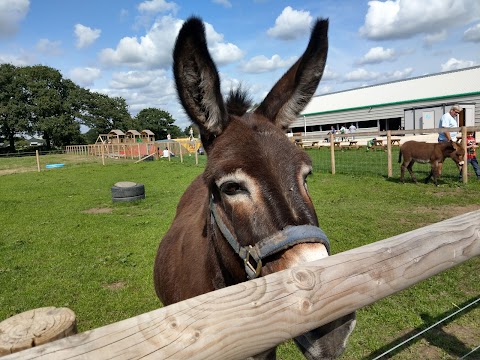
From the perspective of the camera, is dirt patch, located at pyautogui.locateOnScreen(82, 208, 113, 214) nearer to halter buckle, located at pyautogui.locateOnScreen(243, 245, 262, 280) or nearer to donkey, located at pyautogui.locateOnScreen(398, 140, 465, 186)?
halter buckle, located at pyautogui.locateOnScreen(243, 245, 262, 280)

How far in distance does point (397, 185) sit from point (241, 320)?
12.4 meters

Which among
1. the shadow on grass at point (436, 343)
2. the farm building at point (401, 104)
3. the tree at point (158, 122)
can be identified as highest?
the tree at point (158, 122)

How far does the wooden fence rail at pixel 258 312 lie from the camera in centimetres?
103

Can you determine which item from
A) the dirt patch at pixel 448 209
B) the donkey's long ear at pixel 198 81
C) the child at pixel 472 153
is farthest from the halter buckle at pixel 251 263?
the child at pixel 472 153

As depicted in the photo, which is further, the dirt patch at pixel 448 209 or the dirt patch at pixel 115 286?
the dirt patch at pixel 448 209

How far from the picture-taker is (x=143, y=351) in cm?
105

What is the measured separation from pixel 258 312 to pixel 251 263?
0.56 metres

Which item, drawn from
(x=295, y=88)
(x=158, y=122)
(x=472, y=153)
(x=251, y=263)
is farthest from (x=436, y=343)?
(x=158, y=122)

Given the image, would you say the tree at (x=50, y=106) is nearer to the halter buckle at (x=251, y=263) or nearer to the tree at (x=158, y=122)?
the tree at (x=158, y=122)

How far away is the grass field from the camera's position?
4086 mm

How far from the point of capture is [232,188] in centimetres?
192

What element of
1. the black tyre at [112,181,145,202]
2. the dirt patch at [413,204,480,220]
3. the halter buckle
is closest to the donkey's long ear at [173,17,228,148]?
the halter buckle

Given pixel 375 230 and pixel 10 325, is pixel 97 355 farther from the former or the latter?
pixel 375 230

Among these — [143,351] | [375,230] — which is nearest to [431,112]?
[375,230]
